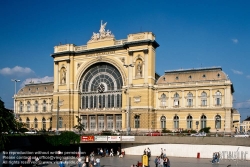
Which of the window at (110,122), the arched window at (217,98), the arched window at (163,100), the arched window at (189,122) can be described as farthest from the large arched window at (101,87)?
the arched window at (217,98)

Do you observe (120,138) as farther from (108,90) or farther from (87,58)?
(87,58)

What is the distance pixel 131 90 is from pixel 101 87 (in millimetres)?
8726

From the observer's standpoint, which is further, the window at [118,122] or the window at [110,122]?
the window at [110,122]

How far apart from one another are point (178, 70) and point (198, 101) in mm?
8581

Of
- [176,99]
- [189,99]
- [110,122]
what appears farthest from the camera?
[110,122]

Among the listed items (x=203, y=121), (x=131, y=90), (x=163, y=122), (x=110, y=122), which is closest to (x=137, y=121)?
(x=163, y=122)

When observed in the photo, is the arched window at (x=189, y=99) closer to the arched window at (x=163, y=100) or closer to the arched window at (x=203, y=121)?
the arched window at (x=203, y=121)

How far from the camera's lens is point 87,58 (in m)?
70.1

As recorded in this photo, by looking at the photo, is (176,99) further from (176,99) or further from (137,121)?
(137,121)

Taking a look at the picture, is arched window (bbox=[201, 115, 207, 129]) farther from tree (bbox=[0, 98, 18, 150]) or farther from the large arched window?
tree (bbox=[0, 98, 18, 150])

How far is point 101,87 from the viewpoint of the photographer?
6862cm

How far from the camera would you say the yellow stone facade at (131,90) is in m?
59.3

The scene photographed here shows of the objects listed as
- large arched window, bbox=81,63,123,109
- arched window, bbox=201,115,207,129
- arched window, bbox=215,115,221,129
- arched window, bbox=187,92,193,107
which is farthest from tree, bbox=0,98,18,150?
arched window, bbox=215,115,221,129

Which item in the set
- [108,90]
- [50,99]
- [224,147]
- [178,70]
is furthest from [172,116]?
[50,99]
